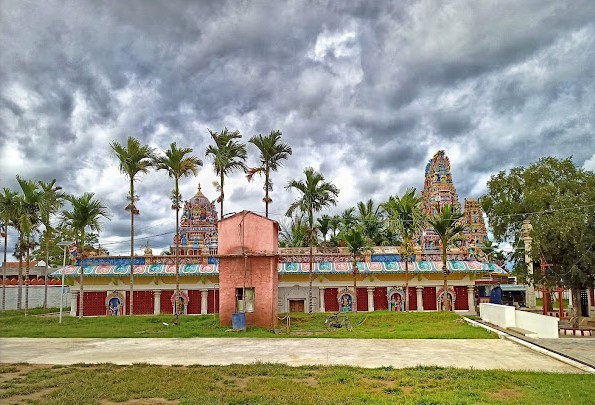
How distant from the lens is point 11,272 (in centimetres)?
5019

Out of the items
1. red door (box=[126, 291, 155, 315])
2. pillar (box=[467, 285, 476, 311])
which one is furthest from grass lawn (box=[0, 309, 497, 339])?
pillar (box=[467, 285, 476, 311])

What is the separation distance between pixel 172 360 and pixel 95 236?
47336mm

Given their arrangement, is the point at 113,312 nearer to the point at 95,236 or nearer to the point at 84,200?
the point at 84,200

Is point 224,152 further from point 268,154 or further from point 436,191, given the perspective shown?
point 436,191

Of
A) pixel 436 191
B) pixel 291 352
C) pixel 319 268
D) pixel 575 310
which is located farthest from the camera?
pixel 436 191

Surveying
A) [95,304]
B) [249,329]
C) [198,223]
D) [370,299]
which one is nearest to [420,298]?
[370,299]

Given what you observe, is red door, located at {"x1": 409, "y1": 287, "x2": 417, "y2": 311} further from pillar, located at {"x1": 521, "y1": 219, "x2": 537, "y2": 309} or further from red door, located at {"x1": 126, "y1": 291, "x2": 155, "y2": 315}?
red door, located at {"x1": 126, "y1": 291, "x2": 155, "y2": 315}

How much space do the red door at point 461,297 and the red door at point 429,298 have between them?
1.51m

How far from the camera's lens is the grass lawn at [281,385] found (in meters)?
9.98

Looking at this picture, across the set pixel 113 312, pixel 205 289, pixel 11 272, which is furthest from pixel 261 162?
pixel 11 272

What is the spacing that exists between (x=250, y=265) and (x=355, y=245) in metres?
7.49

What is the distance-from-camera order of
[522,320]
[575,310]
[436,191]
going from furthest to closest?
[436,191], [522,320], [575,310]

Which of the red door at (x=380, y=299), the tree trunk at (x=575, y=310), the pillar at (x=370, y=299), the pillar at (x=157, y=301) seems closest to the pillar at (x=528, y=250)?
the tree trunk at (x=575, y=310)

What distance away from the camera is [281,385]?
1117cm
